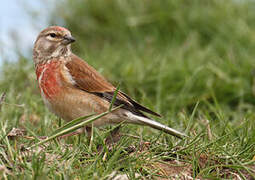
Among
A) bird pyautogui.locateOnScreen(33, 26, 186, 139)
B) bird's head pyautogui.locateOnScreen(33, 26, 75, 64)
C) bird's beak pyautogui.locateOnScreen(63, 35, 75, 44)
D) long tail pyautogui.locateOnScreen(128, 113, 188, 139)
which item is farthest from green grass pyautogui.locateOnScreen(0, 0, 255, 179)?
bird's beak pyautogui.locateOnScreen(63, 35, 75, 44)

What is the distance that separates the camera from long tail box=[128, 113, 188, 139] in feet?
12.7

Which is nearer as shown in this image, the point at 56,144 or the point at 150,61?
the point at 56,144

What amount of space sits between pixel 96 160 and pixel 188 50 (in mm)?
4408

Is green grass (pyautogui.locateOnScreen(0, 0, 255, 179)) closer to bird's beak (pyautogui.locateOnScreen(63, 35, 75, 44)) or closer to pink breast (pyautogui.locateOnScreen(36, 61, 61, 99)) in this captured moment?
pink breast (pyautogui.locateOnScreen(36, 61, 61, 99))

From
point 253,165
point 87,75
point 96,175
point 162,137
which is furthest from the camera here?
point 87,75

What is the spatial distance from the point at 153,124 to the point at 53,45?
1335 mm

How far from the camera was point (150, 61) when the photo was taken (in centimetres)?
688

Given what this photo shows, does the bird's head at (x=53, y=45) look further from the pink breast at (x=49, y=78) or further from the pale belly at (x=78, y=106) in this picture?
the pale belly at (x=78, y=106)

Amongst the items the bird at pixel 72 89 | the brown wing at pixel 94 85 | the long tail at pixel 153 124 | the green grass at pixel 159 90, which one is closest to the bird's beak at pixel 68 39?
the bird at pixel 72 89

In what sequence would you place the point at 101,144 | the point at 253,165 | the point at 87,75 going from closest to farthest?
the point at 253,165 < the point at 101,144 < the point at 87,75

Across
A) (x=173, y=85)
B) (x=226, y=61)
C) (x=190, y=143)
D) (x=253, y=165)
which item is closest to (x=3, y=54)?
(x=173, y=85)

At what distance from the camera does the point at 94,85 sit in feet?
14.7

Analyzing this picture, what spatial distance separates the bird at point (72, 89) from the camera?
421 centimetres

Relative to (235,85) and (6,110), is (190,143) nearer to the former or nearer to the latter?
(6,110)
